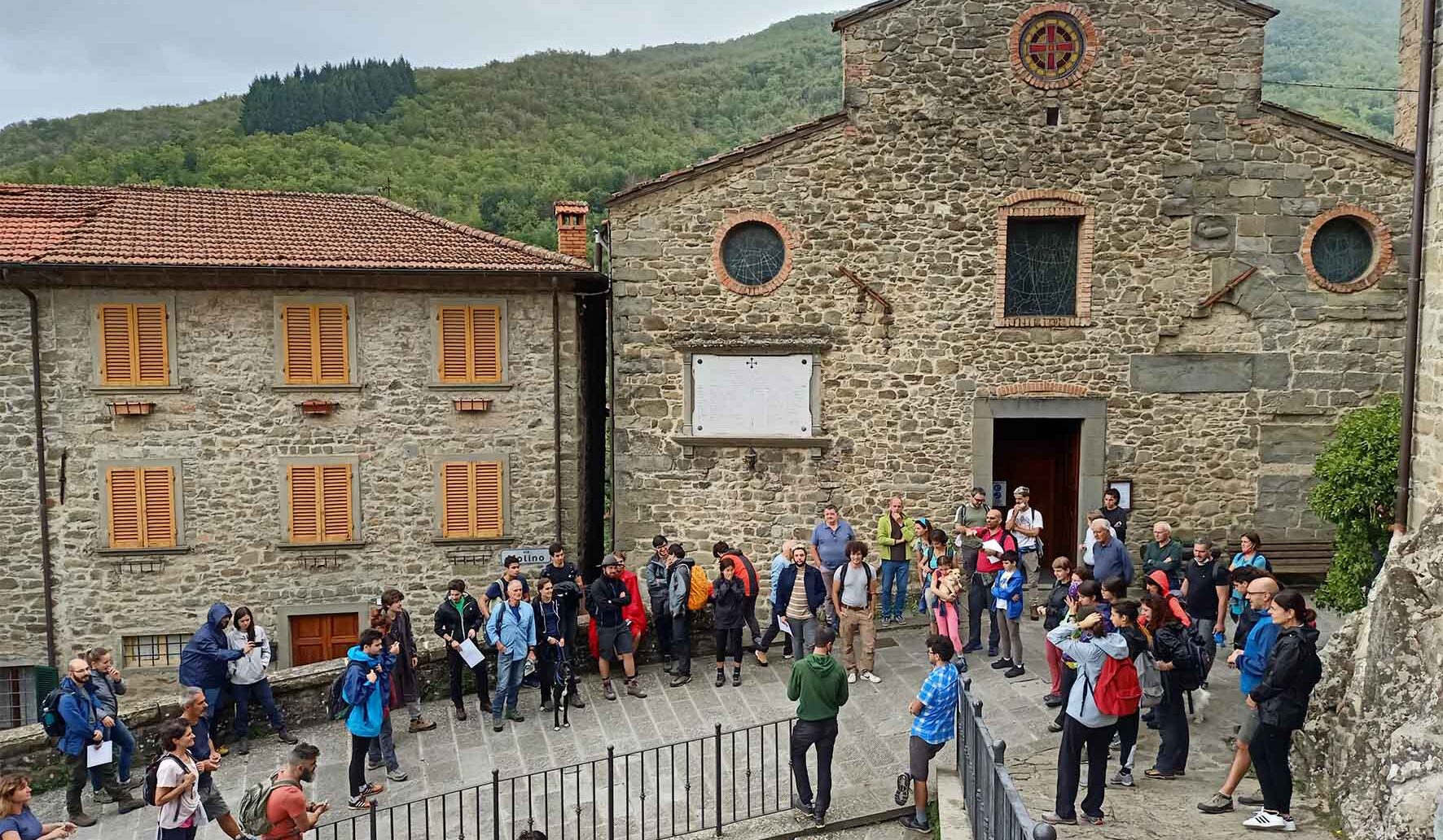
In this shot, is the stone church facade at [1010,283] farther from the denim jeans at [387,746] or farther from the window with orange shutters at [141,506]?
the window with orange shutters at [141,506]

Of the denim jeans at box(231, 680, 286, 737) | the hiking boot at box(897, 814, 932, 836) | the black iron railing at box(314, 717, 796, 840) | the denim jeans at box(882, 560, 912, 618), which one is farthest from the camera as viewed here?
the denim jeans at box(882, 560, 912, 618)

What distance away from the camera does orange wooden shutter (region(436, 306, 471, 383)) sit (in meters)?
14.3

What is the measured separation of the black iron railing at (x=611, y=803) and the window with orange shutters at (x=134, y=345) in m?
7.84

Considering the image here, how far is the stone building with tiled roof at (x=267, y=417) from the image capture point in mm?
13578

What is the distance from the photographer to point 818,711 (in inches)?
303

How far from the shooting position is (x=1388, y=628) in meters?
7.61

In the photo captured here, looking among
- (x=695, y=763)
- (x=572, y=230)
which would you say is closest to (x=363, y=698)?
(x=695, y=763)

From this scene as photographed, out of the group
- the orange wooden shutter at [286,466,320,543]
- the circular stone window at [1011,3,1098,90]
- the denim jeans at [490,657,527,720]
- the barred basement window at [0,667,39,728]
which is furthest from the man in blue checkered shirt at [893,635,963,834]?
the barred basement window at [0,667,39,728]

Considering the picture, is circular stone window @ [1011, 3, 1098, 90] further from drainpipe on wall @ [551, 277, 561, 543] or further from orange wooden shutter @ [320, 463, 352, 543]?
orange wooden shutter @ [320, 463, 352, 543]

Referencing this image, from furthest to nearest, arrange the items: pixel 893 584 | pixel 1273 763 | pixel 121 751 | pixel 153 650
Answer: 1. pixel 153 650
2. pixel 893 584
3. pixel 121 751
4. pixel 1273 763

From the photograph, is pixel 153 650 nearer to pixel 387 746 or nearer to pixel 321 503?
pixel 321 503

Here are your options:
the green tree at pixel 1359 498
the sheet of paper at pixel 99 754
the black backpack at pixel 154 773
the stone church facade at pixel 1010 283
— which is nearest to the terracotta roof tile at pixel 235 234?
the stone church facade at pixel 1010 283

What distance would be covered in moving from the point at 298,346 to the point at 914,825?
34.0ft

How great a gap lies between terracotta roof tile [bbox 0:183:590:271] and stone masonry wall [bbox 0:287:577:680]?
23.5 inches
